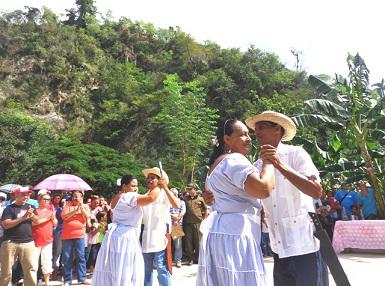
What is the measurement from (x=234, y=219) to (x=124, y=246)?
2.74 metres

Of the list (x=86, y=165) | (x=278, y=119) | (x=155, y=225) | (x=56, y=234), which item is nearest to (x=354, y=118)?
(x=155, y=225)

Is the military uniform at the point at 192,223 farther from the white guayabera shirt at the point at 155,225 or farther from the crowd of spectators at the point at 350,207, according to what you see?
the white guayabera shirt at the point at 155,225

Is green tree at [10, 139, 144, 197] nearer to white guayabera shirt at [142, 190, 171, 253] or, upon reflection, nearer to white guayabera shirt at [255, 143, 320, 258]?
white guayabera shirt at [142, 190, 171, 253]

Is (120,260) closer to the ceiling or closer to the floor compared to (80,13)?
closer to the floor

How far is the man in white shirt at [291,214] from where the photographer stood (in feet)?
9.66

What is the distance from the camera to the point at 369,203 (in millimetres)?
12039

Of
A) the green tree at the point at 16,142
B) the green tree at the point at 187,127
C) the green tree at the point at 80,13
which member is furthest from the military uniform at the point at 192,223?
the green tree at the point at 80,13

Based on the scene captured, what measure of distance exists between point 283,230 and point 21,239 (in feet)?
16.5

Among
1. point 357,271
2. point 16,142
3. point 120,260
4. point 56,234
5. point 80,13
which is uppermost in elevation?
point 80,13

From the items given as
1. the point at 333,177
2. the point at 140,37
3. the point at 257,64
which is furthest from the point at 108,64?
the point at 333,177

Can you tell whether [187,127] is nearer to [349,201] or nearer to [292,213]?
[349,201]

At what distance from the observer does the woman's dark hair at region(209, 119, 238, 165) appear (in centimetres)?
302

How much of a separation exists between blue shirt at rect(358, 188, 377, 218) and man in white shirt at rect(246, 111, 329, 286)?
9.73m

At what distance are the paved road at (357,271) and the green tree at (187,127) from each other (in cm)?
2341
